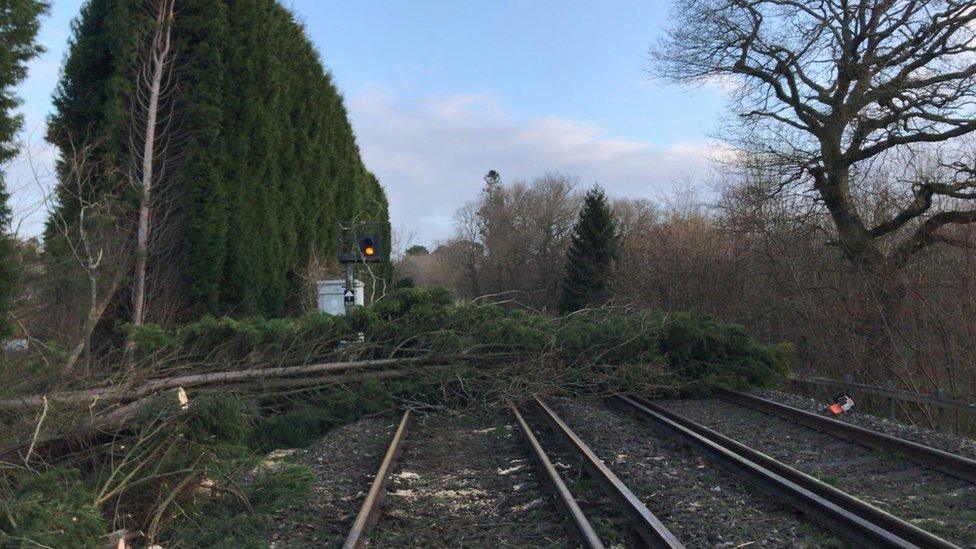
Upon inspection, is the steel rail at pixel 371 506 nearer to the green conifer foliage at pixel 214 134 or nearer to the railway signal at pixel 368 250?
the railway signal at pixel 368 250

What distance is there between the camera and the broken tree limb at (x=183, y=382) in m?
7.59

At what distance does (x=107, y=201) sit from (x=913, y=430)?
49.4 feet

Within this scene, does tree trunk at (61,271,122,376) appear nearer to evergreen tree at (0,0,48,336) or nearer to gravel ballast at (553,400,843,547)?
evergreen tree at (0,0,48,336)

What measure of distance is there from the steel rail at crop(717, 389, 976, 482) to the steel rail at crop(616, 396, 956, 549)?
5.29ft

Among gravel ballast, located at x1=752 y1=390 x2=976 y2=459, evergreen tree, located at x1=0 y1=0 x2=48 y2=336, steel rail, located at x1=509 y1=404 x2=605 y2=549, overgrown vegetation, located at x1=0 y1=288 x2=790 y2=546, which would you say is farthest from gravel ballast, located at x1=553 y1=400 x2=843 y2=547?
evergreen tree, located at x1=0 y1=0 x2=48 y2=336

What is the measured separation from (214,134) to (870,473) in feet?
49.8

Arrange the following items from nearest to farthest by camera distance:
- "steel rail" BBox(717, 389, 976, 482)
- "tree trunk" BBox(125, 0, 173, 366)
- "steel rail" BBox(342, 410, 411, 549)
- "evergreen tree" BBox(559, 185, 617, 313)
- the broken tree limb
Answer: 1. "steel rail" BBox(342, 410, 411, 549)
2. the broken tree limb
3. "steel rail" BBox(717, 389, 976, 482)
4. "tree trunk" BBox(125, 0, 173, 366)
5. "evergreen tree" BBox(559, 185, 617, 313)

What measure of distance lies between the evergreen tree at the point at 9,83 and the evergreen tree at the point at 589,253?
34.9 meters

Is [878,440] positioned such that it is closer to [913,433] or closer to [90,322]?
[913,433]

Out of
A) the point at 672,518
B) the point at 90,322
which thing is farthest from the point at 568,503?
the point at 90,322

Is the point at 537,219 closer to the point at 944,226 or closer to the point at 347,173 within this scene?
the point at 347,173

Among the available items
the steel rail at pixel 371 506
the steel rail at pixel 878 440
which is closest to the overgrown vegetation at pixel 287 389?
the steel rail at pixel 371 506

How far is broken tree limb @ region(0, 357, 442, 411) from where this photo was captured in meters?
7.59

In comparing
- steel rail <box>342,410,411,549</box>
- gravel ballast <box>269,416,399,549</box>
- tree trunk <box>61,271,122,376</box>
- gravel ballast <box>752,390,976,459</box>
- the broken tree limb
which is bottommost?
gravel ballast <box>269,416,399,549</box>
